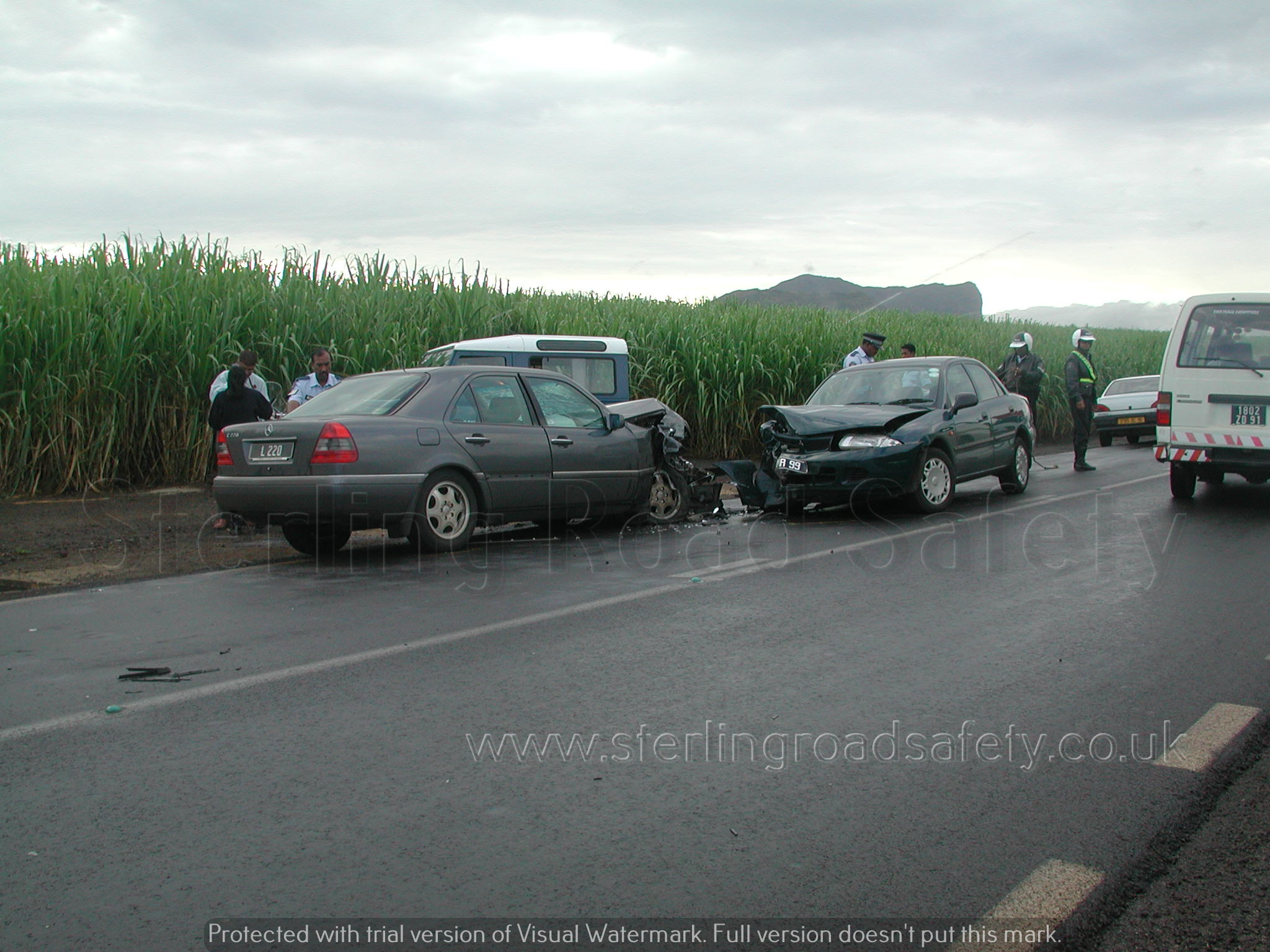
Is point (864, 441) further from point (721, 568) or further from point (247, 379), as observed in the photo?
point (247, 379)

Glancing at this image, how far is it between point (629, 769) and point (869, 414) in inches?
330

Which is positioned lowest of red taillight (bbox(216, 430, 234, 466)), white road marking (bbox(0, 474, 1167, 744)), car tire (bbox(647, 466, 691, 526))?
white road marking (bbox(0, 474, 1167, 744))

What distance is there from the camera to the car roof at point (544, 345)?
48.5 feet

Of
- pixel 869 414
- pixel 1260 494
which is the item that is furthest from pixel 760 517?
pixel 1260 494

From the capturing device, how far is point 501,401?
10477 mm

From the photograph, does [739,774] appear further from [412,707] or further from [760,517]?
[760,517]

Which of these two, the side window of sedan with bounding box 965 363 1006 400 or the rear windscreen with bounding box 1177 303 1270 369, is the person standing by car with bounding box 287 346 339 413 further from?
the rear windscreen with bounding box 1177 303 1270 369

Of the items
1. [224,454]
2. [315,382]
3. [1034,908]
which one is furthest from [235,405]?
[1034,908]

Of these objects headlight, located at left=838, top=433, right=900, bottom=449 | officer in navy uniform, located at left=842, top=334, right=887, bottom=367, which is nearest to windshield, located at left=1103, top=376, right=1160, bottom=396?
officer in navy uniform, located at left=842, top=334, right=887, bottom=367

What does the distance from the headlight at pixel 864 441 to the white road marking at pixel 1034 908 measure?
8538mm

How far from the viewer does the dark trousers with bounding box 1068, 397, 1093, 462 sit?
17.2m

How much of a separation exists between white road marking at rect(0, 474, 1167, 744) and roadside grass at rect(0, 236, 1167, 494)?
15.2ft

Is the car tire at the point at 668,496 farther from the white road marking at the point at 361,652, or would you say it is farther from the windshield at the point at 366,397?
the windshield at the point at 366,397

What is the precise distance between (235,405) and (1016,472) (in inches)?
352
